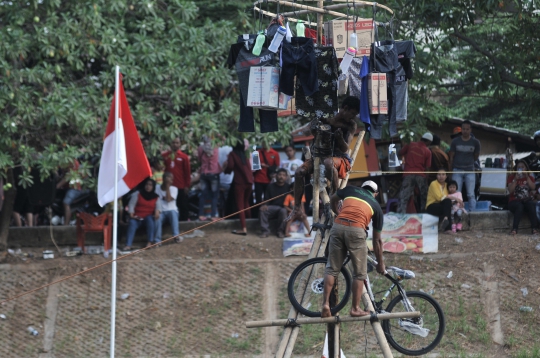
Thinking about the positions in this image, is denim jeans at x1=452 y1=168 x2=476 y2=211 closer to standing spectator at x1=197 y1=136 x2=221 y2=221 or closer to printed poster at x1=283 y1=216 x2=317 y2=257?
printed poster at x1=283 y1=216 x2=317 y2=257

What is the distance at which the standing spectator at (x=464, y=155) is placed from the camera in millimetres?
17609

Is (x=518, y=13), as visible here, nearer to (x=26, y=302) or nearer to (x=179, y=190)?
(x=179, y=190)

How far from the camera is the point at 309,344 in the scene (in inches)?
620

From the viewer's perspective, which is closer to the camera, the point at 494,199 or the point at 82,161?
the point at 82,161

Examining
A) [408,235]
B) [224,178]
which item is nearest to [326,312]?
[408,235]

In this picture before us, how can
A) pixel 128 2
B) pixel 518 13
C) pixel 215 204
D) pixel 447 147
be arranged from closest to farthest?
1. pixel 518 13
2. pixel 128 2
3. pixel 215 204
4. pixel 447 147

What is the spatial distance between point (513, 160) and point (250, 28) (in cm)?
547

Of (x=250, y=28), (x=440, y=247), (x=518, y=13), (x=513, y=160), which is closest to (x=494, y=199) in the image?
(x=513, y=160)

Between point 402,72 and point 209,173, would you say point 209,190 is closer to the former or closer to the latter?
point 209,173

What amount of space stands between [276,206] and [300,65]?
6.29 m

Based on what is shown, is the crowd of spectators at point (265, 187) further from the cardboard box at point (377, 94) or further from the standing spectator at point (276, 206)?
the cardboard box at point (377, 94)

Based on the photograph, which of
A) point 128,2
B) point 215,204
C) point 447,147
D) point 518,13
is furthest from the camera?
point 447,147

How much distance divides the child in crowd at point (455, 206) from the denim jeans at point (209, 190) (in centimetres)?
419

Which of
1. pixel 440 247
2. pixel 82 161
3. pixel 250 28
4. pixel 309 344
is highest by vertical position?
pixel 250 28
